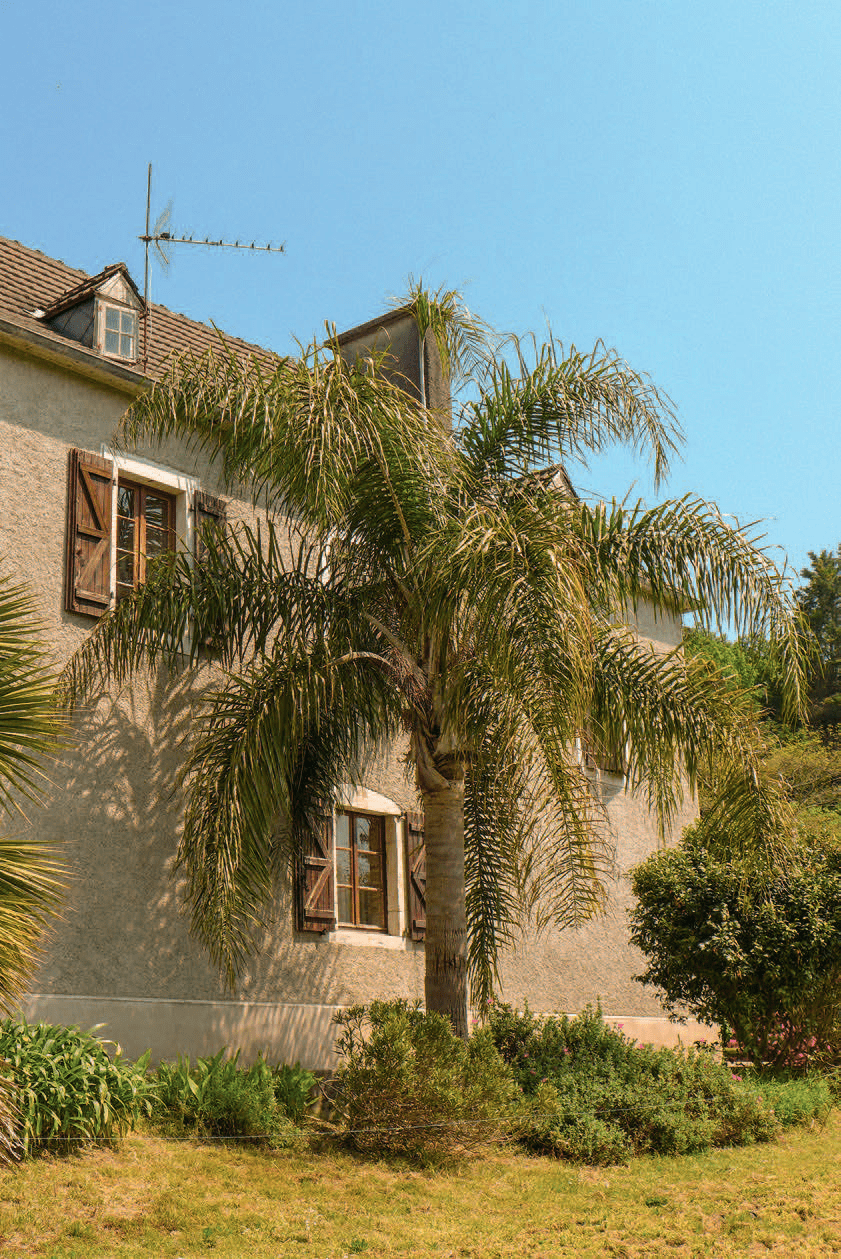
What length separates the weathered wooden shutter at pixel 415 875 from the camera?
13.1m

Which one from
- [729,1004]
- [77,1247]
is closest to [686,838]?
[729,1004]

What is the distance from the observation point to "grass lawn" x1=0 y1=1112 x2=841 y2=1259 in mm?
6816

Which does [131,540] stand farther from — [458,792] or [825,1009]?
[825,1009]

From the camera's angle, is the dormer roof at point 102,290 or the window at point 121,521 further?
the dormer roof at point 102,290

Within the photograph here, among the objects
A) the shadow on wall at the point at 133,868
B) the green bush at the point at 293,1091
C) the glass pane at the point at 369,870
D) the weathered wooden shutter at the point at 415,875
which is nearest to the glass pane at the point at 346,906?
the glass pane at the point at 369,870

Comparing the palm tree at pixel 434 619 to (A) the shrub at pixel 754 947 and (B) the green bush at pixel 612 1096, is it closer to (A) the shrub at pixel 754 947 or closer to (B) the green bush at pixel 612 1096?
(B) the green bush at pixel 612 1096

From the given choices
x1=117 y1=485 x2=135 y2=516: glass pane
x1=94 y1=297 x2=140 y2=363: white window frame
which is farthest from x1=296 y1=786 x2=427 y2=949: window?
x1=94 y1=297 x2=140 y2=363: white window frame

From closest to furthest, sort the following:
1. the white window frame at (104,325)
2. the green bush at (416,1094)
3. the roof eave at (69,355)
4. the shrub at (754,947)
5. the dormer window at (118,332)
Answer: the green bush at (416,1094), the roof eave at (69,355), the white window frame at (104,325), the dormer window at (118,332), the shrub at (754,947)

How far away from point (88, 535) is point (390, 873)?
4.99m

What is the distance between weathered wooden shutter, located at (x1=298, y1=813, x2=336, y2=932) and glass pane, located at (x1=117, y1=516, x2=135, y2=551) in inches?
129

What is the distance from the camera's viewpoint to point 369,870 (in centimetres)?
1318

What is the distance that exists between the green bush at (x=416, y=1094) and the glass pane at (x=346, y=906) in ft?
10.2

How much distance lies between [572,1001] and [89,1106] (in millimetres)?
8197

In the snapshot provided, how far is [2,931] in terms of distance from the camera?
6.01m
